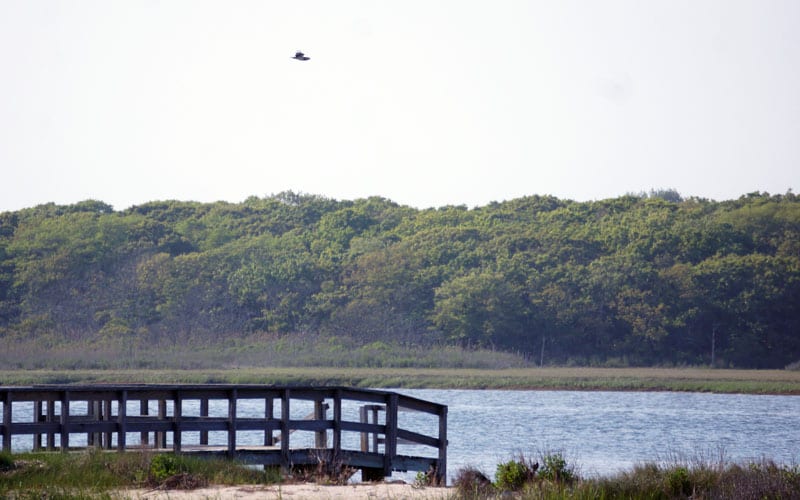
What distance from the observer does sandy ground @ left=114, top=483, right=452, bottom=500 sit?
650 inches


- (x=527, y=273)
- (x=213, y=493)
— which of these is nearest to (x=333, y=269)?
(x=527, y=273)

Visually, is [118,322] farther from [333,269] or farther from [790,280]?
[790,280]

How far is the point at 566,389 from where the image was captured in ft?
218

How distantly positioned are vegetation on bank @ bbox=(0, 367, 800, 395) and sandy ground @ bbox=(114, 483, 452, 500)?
4111 cm

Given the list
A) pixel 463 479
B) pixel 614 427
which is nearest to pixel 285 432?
pixel 463 479

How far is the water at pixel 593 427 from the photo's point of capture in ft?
107

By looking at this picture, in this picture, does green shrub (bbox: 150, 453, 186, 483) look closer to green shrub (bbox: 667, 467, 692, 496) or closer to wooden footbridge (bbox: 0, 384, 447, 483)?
wooden footbridge (bbox: 0, 384, 447, 483)

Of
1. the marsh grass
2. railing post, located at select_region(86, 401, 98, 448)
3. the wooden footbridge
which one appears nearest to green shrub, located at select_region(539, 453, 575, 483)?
the wooden footbridge

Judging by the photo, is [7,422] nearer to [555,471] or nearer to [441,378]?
[555,471]

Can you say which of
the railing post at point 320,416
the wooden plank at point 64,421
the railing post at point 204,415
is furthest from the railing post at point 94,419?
the railing post at point 320,416

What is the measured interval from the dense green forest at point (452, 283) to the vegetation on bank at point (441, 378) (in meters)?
12.1

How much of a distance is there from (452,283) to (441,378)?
23.5 metres

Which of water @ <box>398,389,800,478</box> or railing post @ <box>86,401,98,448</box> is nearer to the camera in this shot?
railing post @ <box>86,401,98,448</box>

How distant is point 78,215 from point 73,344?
27.6 meters
